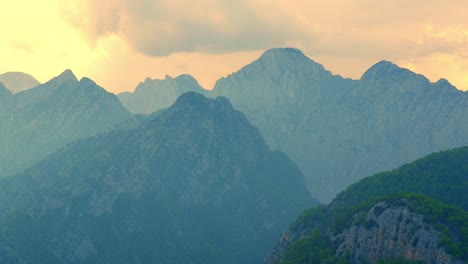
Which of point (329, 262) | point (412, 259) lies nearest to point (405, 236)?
point (412, 259)

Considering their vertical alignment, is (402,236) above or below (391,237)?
above

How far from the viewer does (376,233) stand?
185375mm

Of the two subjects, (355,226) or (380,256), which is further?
(355,226)

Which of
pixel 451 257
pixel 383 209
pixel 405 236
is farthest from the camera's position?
pixel 383 209

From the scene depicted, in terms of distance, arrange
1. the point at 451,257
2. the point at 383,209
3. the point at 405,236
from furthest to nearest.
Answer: the point at 383,209
the point at 405,236
the point at 451,257

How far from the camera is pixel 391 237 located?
593 ft

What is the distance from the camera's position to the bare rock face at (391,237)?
170m

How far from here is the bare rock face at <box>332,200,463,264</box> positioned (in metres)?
170

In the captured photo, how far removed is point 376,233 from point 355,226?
8.80 metres

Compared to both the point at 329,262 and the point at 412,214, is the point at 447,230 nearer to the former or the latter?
the point at 412,214

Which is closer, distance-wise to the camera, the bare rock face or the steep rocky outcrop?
the steep rocky outcrop

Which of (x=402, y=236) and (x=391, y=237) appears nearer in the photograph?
(x=402, y=236)

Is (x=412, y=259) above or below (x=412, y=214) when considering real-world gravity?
below

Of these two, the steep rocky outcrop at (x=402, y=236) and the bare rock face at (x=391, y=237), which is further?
the bare rock face at (x=391, y=237)
